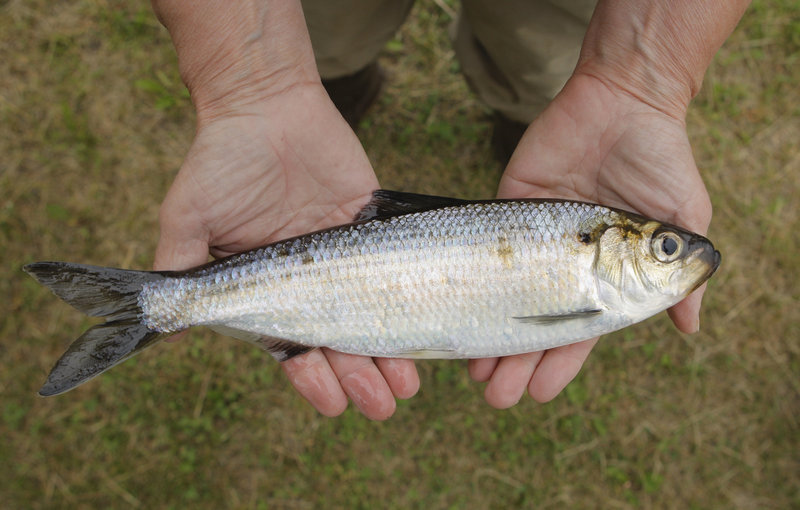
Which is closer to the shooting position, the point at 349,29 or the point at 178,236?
the point at 178,236

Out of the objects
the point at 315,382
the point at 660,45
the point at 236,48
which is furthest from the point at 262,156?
the point at 660,45

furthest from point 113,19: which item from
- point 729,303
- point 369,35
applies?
point 729,303

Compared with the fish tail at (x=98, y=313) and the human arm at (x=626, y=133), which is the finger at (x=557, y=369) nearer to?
the human arm at (x=626, y=133)

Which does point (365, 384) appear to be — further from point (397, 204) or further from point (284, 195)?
point (284, 195)

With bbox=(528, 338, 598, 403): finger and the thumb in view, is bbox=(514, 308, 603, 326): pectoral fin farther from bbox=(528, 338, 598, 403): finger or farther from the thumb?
the thumb

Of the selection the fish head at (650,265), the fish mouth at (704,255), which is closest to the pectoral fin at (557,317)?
the fish head at (650,265)

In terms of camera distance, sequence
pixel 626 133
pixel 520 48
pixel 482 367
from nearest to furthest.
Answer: pixel 626 133 → pixel 482 367 → pixel 520 48
